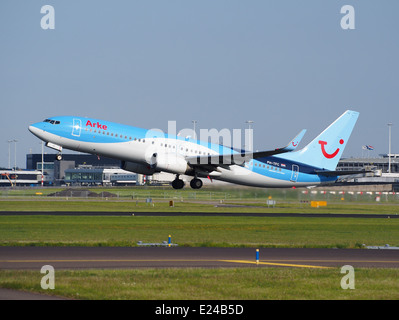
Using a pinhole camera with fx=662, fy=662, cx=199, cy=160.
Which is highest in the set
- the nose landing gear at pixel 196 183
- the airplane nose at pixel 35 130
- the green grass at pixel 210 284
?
the airplane nose at pixel 35 130

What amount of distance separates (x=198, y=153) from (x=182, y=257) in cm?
3036

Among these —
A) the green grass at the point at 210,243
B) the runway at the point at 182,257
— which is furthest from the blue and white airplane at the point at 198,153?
the runway at the point at 182,257

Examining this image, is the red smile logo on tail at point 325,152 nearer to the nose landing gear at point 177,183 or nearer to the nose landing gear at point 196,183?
the nose landing gear at point 196,183

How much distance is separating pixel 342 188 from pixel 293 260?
61.4 metres

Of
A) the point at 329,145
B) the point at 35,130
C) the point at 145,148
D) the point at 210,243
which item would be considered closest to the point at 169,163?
the point at 145,148

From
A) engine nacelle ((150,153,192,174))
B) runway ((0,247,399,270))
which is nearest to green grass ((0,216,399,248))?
runway ((0,247,399,270))

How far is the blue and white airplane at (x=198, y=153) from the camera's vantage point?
5397 cm

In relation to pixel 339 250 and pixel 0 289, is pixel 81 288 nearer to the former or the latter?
pixel 0 289

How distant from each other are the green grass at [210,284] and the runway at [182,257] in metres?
2.12

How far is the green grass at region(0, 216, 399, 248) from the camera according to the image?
3591 centimetres

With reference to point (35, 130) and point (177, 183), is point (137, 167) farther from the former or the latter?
point (35, 130)

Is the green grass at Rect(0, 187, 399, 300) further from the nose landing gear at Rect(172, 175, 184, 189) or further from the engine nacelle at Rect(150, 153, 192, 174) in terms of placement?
the nose landing gear at Rect(172, 175, 184, 189)
